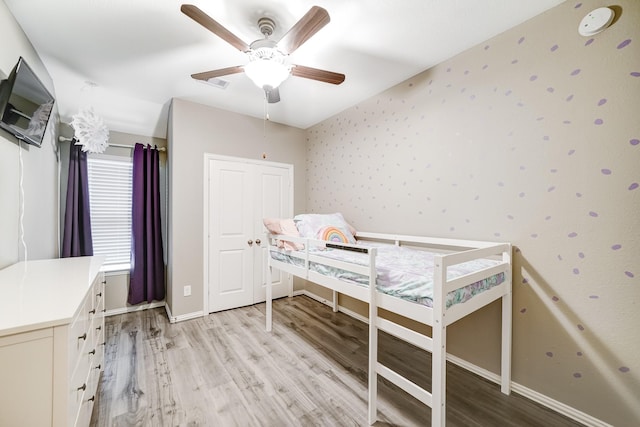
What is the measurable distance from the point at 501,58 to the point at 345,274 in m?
1.86

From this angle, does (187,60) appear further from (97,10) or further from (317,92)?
(317,92)

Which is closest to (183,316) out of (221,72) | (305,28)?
(221,72)

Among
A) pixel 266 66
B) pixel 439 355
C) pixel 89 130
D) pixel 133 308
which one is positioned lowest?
pixel 133 308

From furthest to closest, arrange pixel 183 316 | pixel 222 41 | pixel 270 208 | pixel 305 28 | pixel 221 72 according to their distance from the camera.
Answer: pixel 270 208 → pixel 183 316 → pixel 222 41 → pixel 221 72 → pixel 305 28

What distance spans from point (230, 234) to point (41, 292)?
6.68ft

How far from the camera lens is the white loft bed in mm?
1155

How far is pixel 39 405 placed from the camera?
832 millimetres

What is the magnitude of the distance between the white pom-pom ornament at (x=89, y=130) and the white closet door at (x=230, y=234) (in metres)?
1.03

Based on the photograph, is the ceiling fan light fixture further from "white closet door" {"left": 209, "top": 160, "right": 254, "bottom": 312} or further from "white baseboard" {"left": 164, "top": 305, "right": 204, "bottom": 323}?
"white baseboard" {"left": 164, "top": 305, "right": 204, "bottom": 323}

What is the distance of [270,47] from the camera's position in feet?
4.96

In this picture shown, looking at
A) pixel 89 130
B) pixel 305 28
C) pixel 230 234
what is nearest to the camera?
pixel 305 28

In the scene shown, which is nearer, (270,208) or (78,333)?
(78,333)

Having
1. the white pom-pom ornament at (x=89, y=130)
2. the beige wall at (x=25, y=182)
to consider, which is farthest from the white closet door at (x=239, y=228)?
the beige wall at (x=25, y=182)

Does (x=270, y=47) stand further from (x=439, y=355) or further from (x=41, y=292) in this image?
(x=439, y=355)
